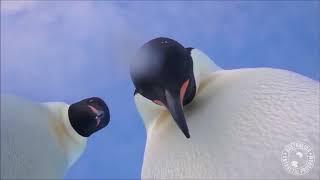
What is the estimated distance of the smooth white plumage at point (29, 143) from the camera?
4.59 ft

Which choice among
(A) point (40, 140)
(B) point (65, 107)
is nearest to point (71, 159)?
(B) point (65, 107)

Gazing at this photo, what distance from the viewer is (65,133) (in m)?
1.84

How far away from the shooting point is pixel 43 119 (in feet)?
5.34

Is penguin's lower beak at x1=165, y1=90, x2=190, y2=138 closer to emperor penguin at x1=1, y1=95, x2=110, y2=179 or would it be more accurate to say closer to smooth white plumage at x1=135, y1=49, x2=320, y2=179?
smooth white plumage at x1=135, y1=49, x2=320, y2=179

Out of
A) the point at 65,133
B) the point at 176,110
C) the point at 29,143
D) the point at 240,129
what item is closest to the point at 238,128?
the point at 240,129

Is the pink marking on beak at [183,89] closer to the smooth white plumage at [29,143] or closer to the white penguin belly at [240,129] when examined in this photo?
the white penguin belly at [240,129]

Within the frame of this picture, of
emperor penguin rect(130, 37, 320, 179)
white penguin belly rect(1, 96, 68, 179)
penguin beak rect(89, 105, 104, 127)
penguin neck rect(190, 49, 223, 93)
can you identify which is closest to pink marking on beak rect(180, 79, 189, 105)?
emperor penguin rect(130, 37, 320, 179)

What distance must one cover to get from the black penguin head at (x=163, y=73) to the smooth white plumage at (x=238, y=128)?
74mm

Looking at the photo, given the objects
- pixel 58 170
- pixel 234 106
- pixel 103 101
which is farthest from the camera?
pixel 103 101

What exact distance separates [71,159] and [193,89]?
1.63 ft

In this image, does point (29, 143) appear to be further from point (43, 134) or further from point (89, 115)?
point (89, 115)

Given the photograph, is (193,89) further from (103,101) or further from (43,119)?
(103,101)

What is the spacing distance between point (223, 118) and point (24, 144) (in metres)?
0.43

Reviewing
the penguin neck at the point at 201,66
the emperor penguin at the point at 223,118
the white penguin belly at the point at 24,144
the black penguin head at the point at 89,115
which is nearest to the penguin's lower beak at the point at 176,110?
the emperor penguin at the point at 223,118
